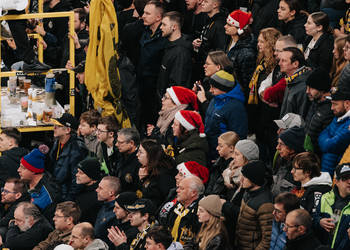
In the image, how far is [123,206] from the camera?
29.3 ft

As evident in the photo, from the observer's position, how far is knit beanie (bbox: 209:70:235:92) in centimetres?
987

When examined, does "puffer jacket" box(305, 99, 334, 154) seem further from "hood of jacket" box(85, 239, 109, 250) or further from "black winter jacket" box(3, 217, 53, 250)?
"black winter jacket" box(3, 217, 53, 250)

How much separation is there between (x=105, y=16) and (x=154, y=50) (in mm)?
867

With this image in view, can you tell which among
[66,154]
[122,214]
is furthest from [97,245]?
[66,154]

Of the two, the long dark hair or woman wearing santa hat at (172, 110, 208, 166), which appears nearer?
the long dark hair

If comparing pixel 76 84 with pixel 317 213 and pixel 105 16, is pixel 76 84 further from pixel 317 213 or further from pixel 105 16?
pixel 317 213

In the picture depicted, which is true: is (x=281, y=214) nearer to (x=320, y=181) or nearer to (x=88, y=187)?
(x=320, y=181)

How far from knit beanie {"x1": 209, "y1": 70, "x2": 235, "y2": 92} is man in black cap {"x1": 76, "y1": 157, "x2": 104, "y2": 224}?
1.68 meters

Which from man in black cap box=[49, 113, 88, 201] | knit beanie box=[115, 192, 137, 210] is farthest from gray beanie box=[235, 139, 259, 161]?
man in black cap box=[49, 113, 88, 201]

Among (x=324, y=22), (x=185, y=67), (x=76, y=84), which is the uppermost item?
(x=324, y=22)

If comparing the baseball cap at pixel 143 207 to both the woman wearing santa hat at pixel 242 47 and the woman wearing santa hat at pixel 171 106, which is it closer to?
the woman wearing santa hat at pixel 171 106

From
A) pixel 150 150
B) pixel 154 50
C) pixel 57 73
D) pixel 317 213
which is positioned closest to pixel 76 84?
pixel 57 73

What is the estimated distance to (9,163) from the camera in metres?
10.8

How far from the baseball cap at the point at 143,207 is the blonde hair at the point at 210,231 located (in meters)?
0.71
